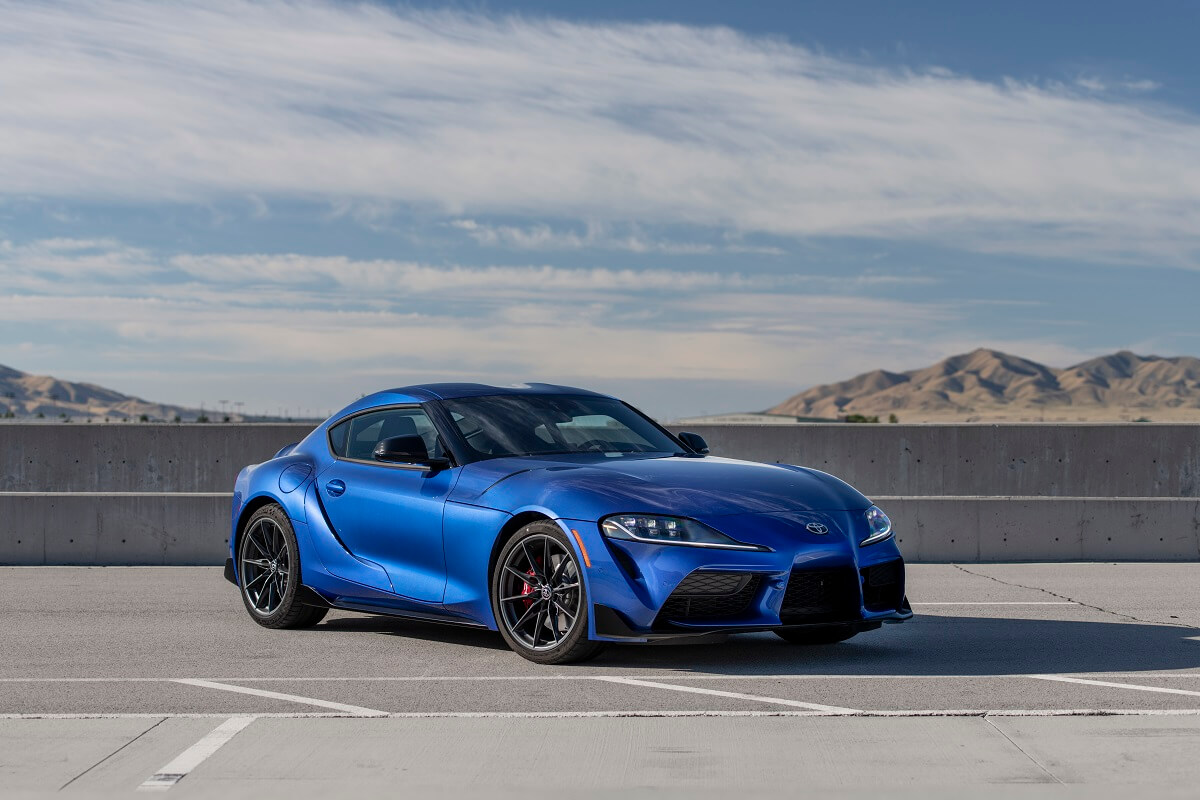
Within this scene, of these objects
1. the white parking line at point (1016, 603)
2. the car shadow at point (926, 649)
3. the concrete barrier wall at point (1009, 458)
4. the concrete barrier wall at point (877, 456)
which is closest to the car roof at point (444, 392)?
the car shadow at point (926, 649)

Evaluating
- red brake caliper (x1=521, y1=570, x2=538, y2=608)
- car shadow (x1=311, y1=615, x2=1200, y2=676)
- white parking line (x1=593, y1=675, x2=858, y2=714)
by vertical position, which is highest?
red brake caliper (x1=521, y1=570, x2=538, y2=608)

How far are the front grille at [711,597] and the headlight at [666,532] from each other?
0.14m

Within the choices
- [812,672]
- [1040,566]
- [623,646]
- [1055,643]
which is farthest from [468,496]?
[1040,566]

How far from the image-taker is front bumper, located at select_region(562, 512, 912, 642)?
24.9 ft

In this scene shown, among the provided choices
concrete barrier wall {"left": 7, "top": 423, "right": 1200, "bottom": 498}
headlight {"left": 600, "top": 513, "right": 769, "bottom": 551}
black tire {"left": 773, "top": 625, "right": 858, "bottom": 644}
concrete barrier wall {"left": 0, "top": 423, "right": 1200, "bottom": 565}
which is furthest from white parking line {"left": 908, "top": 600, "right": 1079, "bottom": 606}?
concrete barrier wall {"left": 7, "top": 423, "right": 1200, "bottom": 498}

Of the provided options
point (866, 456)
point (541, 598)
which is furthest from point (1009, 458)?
point (541, 598)

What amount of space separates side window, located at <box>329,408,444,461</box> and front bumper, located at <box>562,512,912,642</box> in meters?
1.77

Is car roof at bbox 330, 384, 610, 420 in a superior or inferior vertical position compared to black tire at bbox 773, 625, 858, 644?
superior

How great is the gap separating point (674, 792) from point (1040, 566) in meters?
9.96

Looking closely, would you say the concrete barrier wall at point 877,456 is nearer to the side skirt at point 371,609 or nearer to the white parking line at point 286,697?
the side skirt at point 371,609

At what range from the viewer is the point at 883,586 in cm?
818

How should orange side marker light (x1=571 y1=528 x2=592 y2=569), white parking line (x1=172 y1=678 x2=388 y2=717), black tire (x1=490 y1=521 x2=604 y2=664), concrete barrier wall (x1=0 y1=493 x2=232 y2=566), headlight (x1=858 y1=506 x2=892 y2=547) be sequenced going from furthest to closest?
1. concrete barrier wall (x1=0 y1=493 x2=232 y2=566)
2. headlight (x1=858 y1=506 x2=892 y2=547)
3. black tire (x1=490 y1=521 x2=604 y2=664)
4. orange side marker light (x1=571 y1=528 x2=592 y2=569)
5. white parking line (x1=172 y1=678 x2=388 y2=717)

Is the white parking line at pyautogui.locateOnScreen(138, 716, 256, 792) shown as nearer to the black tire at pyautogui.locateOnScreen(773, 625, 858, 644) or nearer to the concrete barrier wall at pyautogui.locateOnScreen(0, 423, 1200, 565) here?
the black tire at pyautogui.locateOnScreen(773, 625, 858, 644)

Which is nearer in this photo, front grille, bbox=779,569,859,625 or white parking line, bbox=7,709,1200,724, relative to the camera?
white parking line, bbox=7,709,1200,724
